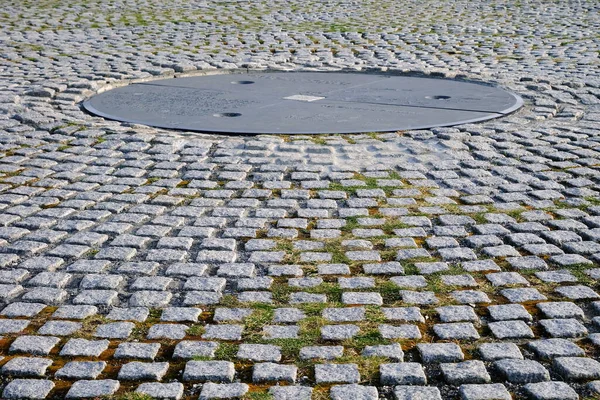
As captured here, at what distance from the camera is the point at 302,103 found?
26.3 feet

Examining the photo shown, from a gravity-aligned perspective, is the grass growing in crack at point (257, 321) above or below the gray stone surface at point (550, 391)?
below

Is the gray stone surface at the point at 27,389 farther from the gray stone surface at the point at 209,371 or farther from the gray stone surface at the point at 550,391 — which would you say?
the gray stone surface at the point at 550,391

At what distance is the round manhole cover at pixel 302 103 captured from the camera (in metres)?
7.23

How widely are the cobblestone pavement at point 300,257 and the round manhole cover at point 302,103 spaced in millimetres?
208

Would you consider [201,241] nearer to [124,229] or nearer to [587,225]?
[124,229]

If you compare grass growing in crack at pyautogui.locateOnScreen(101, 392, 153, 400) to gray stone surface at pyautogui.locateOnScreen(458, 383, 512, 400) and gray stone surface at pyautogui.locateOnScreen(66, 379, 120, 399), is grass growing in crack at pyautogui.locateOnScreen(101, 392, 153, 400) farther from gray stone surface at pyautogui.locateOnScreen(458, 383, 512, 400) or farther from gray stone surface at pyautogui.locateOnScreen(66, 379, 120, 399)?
gray stone surface at pyautogui.locateOnScreen(458, 383, 512, 400)

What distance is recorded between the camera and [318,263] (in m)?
4.51

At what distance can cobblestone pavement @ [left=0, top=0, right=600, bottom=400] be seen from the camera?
3412 mm

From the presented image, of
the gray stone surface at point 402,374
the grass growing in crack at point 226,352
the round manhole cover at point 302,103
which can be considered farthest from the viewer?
the round manhole cover at point 302,103

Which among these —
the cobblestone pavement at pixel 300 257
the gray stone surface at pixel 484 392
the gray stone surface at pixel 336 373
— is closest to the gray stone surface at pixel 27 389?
the cobblestone pavement at pixel 300 257

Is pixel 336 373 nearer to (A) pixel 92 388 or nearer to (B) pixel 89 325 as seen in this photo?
(A) pixel 92 388

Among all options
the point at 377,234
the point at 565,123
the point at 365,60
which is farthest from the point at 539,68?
the point at 377,234

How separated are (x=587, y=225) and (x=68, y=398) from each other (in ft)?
10.5

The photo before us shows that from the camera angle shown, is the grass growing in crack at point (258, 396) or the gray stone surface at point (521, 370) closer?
the grass growing in crack at point (258, 396)
